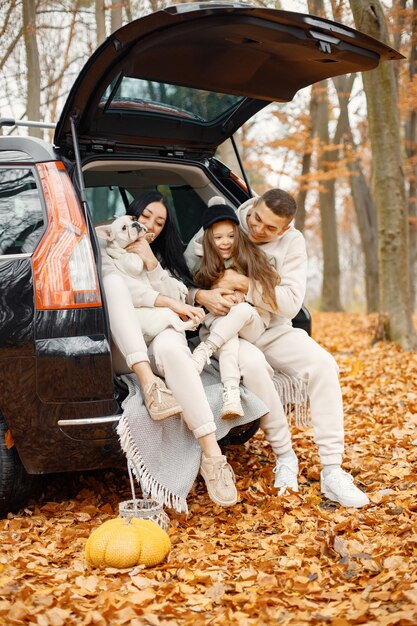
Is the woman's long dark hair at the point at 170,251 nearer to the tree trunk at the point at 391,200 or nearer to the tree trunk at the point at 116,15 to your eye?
the tree trunk at the point at 391,200

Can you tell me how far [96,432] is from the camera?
3.21m

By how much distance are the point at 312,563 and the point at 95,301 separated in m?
1.47

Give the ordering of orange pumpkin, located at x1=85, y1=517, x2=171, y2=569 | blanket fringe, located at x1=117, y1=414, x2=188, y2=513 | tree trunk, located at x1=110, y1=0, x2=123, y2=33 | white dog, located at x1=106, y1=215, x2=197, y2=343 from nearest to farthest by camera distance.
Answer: orange pumpkin, located at x1=85, y1=517, x2=171, y2=569 < blanket fringe, located at x1=117, y1=414, x2=188, y2=513 < white dog, located at x1=106, y1=215, x2=197, y2=343 < tree trunk, located at x1=110, y1=0, x2=123, y2=33

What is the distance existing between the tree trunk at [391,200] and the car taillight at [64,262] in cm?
598

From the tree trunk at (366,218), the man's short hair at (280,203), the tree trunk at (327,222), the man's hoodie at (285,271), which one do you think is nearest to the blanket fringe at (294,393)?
the man's hoodie at (285,271)

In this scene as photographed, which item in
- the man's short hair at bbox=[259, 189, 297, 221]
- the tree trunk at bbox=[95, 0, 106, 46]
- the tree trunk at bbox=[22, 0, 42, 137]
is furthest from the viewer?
the tree trunk at bbox=[95, 0, 106, 46]

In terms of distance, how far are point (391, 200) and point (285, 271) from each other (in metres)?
5.01

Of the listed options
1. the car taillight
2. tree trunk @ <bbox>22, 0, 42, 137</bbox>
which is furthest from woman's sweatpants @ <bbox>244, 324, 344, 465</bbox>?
tree trunk @ <bbox>22, 0, 42, 137</bbox>

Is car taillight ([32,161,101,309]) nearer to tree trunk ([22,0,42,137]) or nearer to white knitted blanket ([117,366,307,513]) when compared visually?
white knitted blanket ([117,366,307,513])

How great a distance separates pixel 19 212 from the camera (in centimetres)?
339

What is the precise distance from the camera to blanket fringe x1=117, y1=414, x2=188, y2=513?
3.26 m

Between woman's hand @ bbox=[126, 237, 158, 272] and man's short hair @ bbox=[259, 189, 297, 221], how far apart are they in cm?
71

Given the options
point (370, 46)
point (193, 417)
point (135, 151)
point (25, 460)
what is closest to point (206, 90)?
point (135, 151)

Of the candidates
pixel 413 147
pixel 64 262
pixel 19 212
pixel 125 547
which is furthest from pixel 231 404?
pixel 413 147
